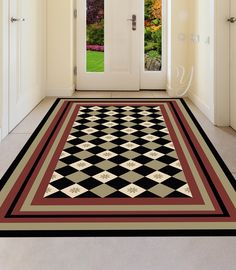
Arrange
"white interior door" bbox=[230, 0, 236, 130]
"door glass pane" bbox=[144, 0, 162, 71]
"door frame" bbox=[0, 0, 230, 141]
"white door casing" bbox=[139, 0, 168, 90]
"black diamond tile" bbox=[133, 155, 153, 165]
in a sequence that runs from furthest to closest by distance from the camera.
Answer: "white door casing" bbox=[139, 0, 168, 90] → "door glass pane" bbox=[144, 0, 162, 71] → "white interior door" bbox=[230, 0, 236, 130] → "door frame" bbox=[0, 0, 230, 141] → "black diamond tile" bbox=[133, 155, 153, 165]

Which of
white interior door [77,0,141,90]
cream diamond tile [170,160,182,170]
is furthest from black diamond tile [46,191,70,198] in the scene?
white interior door [77,0,141,90]

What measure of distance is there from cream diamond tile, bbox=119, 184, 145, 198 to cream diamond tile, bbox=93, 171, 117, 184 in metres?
0.19

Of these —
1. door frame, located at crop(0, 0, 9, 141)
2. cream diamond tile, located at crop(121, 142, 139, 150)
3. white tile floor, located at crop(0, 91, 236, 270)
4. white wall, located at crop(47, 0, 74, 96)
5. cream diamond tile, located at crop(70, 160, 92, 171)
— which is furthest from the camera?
white wall, located at crop(47, 0, 74, 96)

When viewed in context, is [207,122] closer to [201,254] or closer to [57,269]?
[201,254]

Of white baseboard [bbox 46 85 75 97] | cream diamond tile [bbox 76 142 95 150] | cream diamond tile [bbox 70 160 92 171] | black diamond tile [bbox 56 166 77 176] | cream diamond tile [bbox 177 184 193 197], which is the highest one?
white baseboard [bbox 46 85 75 97]

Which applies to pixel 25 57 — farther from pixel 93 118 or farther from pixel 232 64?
pixel 232 64

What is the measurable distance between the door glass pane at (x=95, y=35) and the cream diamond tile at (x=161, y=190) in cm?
431

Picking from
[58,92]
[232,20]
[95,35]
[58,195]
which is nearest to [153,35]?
[95,35]

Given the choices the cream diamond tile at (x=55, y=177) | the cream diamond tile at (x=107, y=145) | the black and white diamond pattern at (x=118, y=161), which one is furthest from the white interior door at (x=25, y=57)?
the cream diamond tile at (x=55, y=177)

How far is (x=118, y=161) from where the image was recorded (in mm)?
3900

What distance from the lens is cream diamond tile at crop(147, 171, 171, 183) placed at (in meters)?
3.46

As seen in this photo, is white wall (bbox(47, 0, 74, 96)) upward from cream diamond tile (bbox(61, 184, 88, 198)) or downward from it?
upward

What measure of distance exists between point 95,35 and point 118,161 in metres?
3.79

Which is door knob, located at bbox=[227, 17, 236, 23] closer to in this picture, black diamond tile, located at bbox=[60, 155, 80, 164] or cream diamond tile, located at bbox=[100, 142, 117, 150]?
cream diamond tile, located at bbox=[100, 142, 117, 150]
